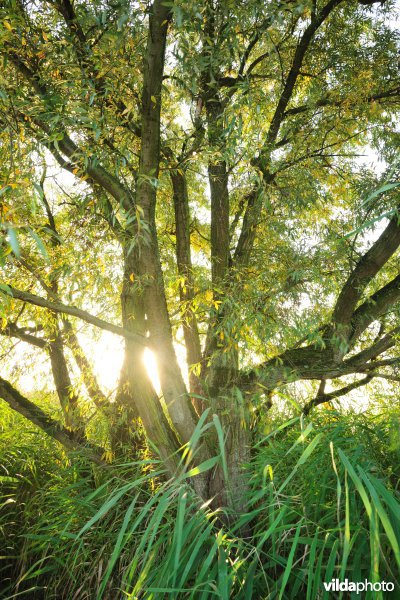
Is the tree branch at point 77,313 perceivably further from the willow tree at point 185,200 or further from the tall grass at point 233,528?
the tall grass at point 233,528

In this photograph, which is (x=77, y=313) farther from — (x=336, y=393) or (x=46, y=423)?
(x=336, y=393)

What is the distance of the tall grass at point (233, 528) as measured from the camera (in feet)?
5.27

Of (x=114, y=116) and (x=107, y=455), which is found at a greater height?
(x=114, y=116)

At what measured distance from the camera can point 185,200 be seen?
3.93m

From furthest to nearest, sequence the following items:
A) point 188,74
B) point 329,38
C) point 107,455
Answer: point 329,38
point 107,455
point 188,74

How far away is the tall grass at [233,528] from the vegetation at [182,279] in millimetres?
24

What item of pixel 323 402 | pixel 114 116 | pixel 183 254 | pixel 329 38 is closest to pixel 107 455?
pixel 183 254

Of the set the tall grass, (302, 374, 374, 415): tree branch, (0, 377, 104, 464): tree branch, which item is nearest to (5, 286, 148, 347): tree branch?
the tall grass

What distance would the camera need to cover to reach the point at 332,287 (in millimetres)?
3871

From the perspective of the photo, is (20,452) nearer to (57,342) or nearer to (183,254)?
(57,342)

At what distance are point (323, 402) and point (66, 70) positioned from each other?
326 centimetres

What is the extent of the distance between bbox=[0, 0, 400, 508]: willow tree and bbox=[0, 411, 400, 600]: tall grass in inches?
17.0

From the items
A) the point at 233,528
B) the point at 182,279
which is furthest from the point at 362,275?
the point at 233,528

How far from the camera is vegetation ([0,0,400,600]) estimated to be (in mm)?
2521
